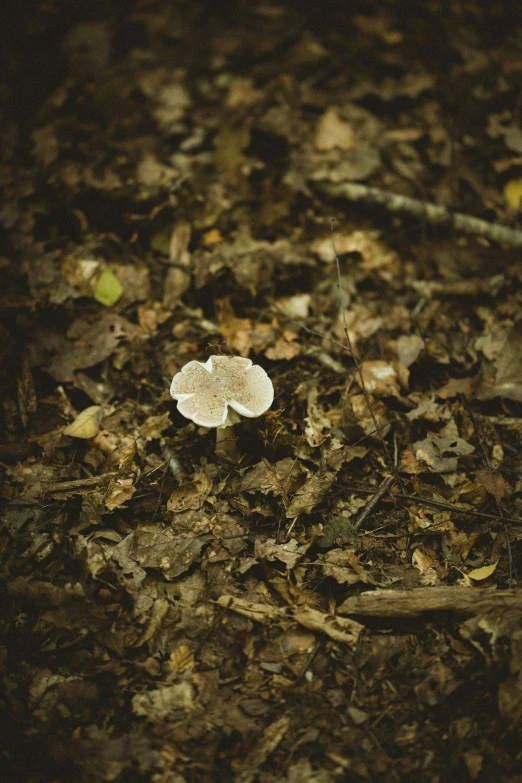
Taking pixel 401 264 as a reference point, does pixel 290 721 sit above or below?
below

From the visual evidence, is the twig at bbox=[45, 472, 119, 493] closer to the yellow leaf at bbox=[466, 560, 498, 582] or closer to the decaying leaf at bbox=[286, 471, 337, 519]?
the decaying leaf at bbox=[286, 471, 337, 519]

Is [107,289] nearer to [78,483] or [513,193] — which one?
[78,483]

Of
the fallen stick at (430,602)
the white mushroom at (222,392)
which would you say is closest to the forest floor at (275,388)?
the fallen stick at (430,602)

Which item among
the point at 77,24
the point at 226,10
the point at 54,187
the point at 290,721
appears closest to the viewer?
the point at 290,721

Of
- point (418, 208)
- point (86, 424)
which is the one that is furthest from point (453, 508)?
point (418, 208)

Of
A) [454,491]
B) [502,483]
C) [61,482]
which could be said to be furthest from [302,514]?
[61,482]

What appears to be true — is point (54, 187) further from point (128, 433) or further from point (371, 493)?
point (371, 493)
